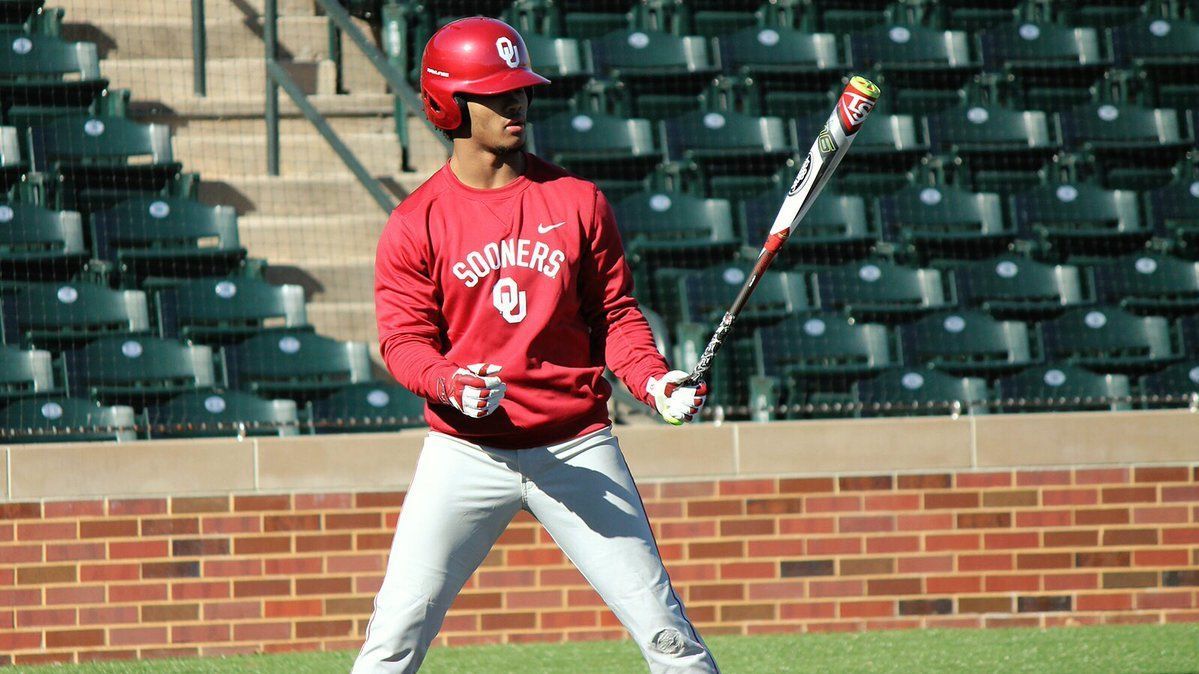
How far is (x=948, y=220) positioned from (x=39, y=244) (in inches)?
171

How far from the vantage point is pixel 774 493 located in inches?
209

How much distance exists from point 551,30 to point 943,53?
89.8 inches

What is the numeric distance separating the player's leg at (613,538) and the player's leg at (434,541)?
0.08 m

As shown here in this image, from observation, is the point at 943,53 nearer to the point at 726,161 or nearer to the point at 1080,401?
the point at 726,161

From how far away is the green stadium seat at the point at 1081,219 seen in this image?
7.74 metres

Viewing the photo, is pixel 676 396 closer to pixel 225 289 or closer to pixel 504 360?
pixel 504 360

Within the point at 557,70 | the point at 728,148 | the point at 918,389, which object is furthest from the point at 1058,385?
the point at 557,70

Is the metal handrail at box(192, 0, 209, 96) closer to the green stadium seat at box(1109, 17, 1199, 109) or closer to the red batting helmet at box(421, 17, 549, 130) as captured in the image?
the red batting helmet at box(421, 17, 549, 130)

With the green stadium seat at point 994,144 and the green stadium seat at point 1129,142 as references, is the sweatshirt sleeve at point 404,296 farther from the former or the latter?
the green stadium seat at point 1129,142

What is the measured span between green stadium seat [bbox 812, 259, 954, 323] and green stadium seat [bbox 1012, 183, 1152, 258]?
3.16 ft

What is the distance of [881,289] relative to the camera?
7082 millimetres

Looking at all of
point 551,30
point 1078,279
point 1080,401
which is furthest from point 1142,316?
point 551,30

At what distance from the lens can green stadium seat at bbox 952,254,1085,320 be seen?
23.6 feet

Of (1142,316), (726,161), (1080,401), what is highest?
(726,161)
